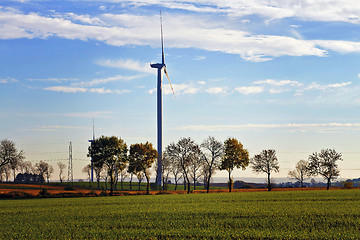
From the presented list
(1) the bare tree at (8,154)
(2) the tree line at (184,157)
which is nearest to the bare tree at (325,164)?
(2) the tree line at (184,157)

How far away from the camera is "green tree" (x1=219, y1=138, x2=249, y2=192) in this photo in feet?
386

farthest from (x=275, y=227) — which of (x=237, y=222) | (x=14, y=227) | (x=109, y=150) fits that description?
(x=109, y=150)

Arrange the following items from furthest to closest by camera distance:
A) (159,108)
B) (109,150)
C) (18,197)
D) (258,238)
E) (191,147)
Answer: (159,108) → (191,147) → (109,150) → (18,197) → (258,238)

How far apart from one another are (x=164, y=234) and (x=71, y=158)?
126065mm

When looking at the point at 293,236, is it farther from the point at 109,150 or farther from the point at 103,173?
the point at 103,173

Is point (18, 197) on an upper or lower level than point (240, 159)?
lower

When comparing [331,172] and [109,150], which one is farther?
[331,172]

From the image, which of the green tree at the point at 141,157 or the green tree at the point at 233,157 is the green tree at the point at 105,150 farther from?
the green tree at the point at 233,157

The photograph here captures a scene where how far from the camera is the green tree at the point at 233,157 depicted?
11775 cm

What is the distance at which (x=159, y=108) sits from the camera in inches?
5812

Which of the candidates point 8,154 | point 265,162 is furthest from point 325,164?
point 8,154

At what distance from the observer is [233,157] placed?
387ft

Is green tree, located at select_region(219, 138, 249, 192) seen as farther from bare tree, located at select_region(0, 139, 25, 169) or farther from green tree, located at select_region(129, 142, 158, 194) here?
bare tree, located at select_region(0, 139, 25, 169)

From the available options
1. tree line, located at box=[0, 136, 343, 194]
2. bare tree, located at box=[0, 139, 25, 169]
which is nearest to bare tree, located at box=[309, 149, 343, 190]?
tree line, located at box=[0, 136, 343, 194]
